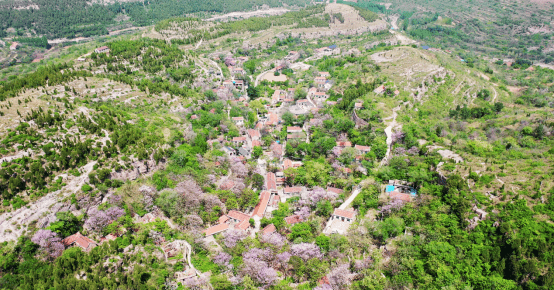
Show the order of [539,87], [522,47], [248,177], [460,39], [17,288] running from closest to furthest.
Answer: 1. [17,288]
2. [248,177]
3. [539,87]
4. [522,47]
5. [460,39]

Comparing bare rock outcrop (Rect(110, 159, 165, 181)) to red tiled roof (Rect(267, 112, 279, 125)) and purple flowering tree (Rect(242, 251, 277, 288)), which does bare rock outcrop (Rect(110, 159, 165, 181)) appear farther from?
red tiled roof (Rect(267, 112, 279, 125))

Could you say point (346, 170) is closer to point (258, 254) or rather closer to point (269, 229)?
point (269, 229)

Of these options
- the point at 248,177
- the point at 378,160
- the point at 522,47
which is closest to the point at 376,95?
the point at 378,160

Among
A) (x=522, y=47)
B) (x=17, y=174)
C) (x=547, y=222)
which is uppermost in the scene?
(x=17, y=174)

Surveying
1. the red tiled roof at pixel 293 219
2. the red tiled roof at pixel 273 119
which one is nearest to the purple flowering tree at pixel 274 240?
the red tiled roof at pixel 293 219

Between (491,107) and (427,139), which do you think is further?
(491,107)

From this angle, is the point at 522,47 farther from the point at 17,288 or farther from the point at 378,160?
the point at 17,288

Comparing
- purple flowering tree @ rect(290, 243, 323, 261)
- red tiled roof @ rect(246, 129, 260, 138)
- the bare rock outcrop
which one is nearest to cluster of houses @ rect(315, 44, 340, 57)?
red tiled roof @ rect(246, 129, 260, 138)

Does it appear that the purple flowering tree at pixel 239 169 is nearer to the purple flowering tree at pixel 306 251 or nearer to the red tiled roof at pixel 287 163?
the red tiled roof at pixel 287 163
